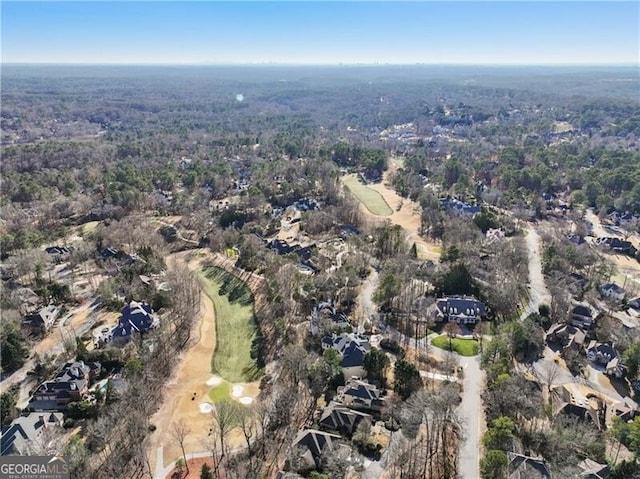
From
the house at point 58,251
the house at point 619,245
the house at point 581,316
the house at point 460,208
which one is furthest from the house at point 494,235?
the house at point 58,251

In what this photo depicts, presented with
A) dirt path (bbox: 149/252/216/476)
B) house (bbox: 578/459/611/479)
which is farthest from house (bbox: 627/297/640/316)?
dirt path (bbox: 149/252/216/476)

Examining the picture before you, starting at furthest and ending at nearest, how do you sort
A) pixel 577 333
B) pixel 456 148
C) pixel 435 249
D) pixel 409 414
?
pixel 456 148
pixel 435 249
pixel 577 333
pixel 409 414

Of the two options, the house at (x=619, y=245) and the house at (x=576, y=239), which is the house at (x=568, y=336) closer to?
the house at (x=576, y=239)

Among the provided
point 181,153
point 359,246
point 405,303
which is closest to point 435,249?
point 359,246

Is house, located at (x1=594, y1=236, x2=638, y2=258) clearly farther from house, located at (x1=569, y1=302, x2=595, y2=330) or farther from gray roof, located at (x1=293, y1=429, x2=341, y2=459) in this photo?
gray roof, located at (x1=293, y1=429, x2=341, y2=459)

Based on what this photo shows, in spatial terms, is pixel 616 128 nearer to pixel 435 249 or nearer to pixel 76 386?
pixel 435 249

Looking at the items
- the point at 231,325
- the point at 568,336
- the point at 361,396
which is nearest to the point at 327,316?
the point at 231,325

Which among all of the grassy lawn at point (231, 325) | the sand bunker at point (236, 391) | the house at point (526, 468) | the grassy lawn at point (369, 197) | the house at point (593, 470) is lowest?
the grassy lawn at point (369, 197)

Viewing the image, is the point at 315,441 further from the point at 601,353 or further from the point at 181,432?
the point at 601,353
